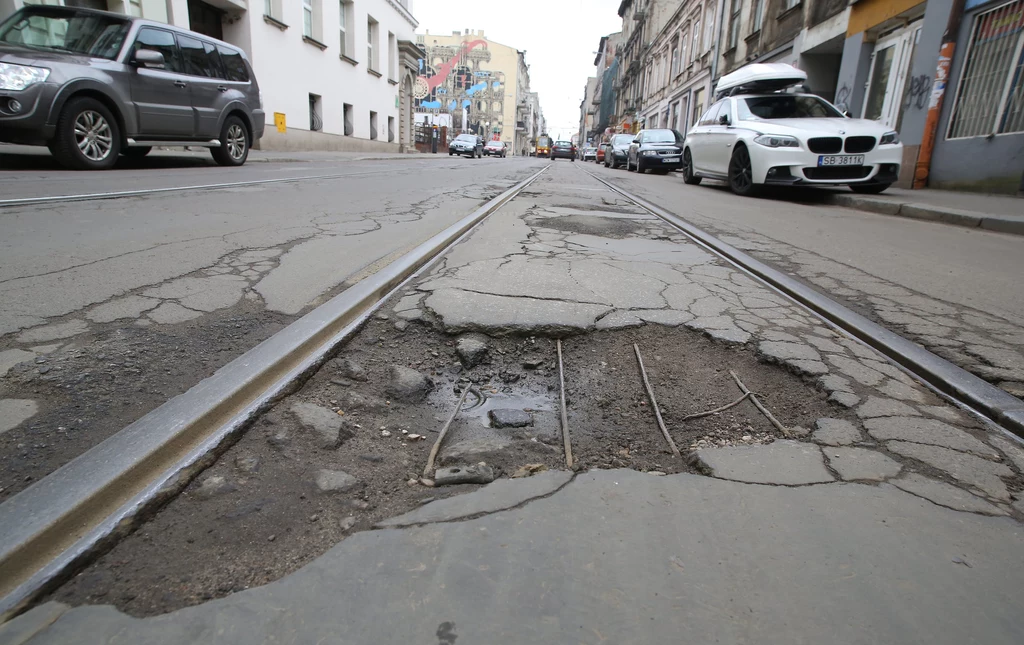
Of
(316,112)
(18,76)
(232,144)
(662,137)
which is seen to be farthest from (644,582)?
(316,112)

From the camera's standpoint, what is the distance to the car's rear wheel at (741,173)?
375 inches

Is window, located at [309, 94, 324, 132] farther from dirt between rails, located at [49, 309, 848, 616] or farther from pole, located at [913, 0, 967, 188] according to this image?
→ dirt between rails, located at [49, 309, 848, 616]

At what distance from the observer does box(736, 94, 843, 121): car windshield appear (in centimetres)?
958

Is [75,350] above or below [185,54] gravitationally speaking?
below

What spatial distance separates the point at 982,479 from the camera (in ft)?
5.31

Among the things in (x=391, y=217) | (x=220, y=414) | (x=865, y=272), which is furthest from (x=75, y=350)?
(x=865, y=272)

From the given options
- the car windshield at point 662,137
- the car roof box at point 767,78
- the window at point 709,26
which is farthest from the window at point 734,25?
the car roof box at point 767,78

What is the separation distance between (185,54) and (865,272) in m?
10.3

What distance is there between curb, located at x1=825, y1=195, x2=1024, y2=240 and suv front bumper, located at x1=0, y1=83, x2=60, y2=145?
10895mm

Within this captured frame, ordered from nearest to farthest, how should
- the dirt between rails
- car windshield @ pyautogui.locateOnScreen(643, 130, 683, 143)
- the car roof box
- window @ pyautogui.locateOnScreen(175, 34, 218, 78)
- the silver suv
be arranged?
the dirt between rails < the silver suv < window @ pyautogui.locateOnScreen(175, 34, 218, 78) < the car roof box < car windshield @ pyautogui.locateOnScreen(643, 130, 683, 143)

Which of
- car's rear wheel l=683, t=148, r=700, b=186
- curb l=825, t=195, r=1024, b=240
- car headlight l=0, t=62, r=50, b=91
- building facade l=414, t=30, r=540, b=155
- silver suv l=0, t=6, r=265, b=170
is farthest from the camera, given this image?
building facade l=414, t=30, r=540, b=155

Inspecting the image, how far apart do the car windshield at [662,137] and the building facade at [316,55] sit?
1175 centimetres

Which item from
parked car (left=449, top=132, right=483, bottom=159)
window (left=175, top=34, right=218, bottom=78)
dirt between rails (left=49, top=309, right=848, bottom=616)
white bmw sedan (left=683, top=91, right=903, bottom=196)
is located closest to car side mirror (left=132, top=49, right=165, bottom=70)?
window (left=175, top=34, right=218, bottom=78)

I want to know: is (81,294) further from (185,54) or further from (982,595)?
(185,54)
